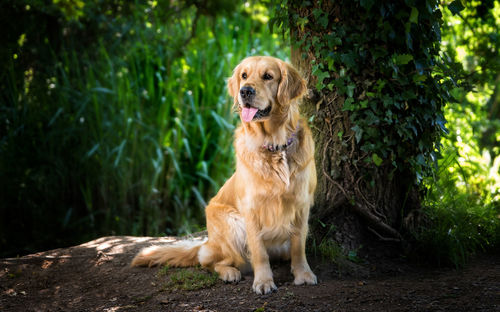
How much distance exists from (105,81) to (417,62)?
13.6 ft

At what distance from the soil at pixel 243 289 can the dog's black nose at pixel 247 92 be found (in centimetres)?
122

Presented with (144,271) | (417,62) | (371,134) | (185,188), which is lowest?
(144,271)

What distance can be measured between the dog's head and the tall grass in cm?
235

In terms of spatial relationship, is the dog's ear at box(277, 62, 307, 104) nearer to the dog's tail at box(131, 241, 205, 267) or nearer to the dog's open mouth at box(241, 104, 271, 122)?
the dog's open mouth at box(241, 104, 271, 122)

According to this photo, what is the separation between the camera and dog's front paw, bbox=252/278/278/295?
2665 mm

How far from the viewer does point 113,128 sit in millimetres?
5418

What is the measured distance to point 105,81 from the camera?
5.69 m

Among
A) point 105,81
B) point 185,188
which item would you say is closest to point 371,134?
point 185,188

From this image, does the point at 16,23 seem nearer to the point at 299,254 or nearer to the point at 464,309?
the point at 299,254

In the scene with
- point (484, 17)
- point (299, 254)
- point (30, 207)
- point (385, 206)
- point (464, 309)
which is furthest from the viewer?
point (30, 207)

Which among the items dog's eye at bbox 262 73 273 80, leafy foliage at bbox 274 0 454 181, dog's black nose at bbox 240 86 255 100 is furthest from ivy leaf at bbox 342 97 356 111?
dog's black nose at bbox 240 86 255 100

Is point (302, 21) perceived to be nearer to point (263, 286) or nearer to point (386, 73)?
point (386, 73)

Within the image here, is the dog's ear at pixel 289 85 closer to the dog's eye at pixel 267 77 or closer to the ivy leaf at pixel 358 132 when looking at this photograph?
the dog's eye at pixel 267 77

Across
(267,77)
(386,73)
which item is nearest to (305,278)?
(267,77)
